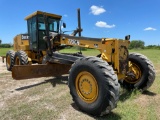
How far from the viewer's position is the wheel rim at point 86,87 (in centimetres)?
457

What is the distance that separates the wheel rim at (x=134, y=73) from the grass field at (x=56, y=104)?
382 millimetres

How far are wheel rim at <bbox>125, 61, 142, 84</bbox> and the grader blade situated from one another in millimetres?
2874

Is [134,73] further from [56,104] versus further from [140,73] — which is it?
[56,104]

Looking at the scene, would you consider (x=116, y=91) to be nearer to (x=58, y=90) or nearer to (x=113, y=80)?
(x=113, y=80)

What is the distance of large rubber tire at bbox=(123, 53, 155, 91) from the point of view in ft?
19.9

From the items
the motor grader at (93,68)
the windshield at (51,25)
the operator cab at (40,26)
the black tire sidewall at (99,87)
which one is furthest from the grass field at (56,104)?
the windshield at (51,25)

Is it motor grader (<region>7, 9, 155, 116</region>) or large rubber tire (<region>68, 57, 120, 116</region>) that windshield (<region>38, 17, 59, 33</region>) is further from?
large rubber tire (<region>68, 57, 120, 116</region>)

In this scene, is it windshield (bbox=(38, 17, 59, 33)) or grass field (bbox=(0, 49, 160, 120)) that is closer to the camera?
grass field (bbox=(0, 49, 160, 120))

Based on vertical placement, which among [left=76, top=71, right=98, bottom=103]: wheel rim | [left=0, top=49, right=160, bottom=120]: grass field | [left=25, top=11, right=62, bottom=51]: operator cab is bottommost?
[left=0, top=49, right=160, bottom=120]: grass field

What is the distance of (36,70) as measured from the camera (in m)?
7.54

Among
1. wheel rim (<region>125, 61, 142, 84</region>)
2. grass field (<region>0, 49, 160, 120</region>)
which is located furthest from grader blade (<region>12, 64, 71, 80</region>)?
wheel rim (<region>125, 61, 142, 84</region>)

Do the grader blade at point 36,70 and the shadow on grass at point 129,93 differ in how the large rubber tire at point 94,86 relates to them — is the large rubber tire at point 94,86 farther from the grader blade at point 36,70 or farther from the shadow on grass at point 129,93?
the grader blade at point 36,70

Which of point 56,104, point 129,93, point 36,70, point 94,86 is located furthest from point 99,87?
point 36,70

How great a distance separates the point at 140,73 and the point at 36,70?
11.9 feet
